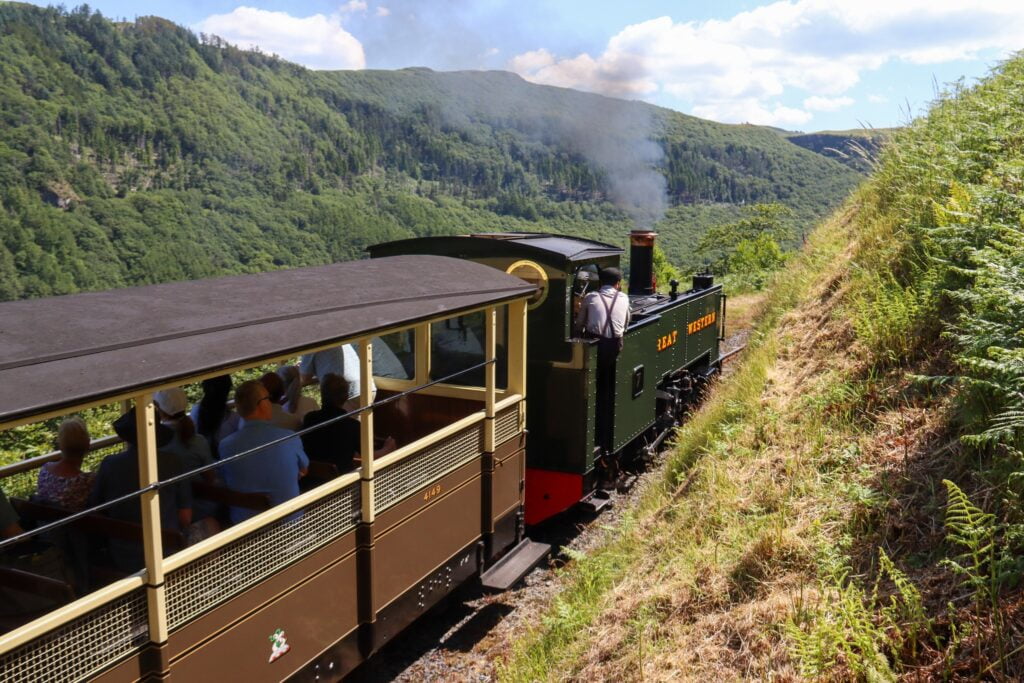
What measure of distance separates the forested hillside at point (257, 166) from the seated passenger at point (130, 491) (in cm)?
5362

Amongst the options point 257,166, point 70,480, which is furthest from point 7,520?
point 257,166

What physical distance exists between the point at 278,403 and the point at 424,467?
1.24m

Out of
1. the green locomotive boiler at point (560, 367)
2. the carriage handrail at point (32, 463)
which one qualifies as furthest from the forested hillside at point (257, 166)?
the carriage handrail at point (32, 463)

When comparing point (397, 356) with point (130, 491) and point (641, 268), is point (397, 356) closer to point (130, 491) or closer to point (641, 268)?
point (130, 491)

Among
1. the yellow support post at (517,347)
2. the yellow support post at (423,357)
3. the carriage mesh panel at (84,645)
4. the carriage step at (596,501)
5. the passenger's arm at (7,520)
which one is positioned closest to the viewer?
the carriage mesh panel at (84,645)

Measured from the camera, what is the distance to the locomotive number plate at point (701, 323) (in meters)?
10.5

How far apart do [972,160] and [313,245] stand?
10471 centimetres

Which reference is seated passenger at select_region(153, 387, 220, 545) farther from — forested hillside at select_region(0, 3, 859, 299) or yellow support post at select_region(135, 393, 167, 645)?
Result: forested hillside at select_region(0, 3, 859, 299)

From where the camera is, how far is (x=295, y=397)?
5.55 m

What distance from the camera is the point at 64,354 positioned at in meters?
2.90

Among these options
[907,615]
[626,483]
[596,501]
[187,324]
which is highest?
[187,324]

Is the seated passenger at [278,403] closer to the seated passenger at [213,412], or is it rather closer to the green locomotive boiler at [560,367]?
the seated passenger at [213,412]

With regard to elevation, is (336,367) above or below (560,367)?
above

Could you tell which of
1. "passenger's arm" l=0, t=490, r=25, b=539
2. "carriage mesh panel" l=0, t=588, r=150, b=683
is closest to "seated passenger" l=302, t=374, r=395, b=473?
"passenger's arm" l=0, t=490, r=25, b=539
